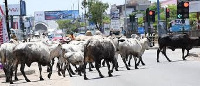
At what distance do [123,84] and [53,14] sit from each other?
407ft

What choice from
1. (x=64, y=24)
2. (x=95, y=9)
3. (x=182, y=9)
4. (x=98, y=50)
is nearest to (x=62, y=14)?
(x=95, y=9)

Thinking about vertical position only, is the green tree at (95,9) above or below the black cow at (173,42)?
above

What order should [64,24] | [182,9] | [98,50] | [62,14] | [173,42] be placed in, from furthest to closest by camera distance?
[64,24] < [62,14] < [182,9] < [173,42] < [98,50]

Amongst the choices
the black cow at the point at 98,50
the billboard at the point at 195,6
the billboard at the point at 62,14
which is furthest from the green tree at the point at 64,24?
the black cow at the point at 98,50

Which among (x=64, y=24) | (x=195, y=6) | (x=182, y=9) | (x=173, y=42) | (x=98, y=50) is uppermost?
(x=195, y=6)

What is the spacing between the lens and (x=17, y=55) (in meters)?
20.5

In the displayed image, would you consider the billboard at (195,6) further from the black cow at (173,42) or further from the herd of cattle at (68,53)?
the herd of cattle at (68,53)

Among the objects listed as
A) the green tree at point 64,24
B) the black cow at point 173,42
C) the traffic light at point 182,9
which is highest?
the traffic light at point 182,9

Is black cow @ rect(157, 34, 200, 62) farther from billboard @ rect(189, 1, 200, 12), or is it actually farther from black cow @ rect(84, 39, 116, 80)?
billboard @ rect(189, 1, 200, 12)

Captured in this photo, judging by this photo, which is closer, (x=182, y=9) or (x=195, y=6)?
(x=182, y=9)

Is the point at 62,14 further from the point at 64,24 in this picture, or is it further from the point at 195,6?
the point at 195,6

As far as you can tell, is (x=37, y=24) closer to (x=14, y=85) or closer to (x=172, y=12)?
(x=172, y=12)

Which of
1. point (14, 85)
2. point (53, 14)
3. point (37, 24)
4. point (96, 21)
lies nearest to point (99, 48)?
point (14, 85)

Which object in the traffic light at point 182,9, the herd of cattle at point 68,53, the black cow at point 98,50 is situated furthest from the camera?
the traffic light at point 182,9
